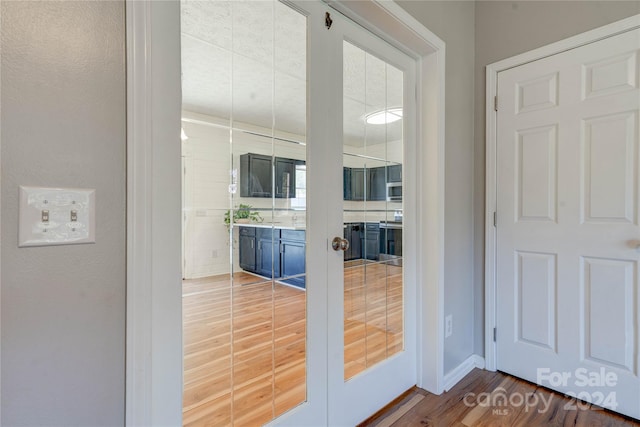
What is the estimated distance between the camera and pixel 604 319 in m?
1.67

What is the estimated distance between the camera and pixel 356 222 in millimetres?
1586

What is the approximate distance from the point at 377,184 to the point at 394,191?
0.16m

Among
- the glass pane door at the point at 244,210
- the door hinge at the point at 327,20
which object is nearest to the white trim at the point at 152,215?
the glass pane door at the point at 244,210

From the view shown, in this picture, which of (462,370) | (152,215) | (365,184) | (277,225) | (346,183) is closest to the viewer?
(152,215)

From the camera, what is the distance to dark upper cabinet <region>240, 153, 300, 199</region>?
3.80 ft

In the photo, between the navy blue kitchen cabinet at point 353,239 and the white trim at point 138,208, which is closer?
the white trim at point 138,208

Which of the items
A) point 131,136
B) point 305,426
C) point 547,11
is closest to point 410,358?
point 305,426

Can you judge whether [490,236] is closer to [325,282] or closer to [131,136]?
[325,282]

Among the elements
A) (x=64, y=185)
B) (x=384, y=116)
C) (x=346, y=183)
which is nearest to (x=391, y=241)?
(x=346, y=183)

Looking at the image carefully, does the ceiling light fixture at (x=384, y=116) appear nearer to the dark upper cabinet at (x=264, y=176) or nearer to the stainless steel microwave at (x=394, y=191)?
the stainless steel microwave at (x=394, y=191)

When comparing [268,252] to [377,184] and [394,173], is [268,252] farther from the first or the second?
[394,173]

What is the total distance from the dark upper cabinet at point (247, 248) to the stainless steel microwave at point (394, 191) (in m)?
0.90

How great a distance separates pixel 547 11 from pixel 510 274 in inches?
64.7

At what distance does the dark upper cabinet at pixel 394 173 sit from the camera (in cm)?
176
